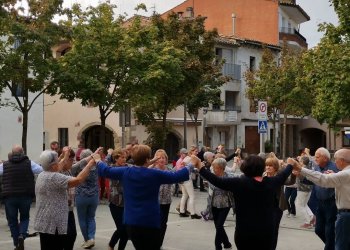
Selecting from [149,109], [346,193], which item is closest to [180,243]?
[346,193]

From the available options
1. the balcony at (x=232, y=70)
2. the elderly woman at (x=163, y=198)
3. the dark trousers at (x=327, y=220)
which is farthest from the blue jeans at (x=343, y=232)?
the balcony at (x=232, y=70)


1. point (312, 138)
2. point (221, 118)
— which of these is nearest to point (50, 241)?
point (221, 118)

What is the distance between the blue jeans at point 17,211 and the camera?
10.4 meters

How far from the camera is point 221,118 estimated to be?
43438 millimetres

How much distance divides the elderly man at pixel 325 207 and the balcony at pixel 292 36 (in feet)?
137

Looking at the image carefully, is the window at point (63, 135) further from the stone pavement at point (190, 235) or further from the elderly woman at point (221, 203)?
the elderly woman at point (221, 203)

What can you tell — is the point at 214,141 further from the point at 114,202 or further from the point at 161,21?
the point at 114,202

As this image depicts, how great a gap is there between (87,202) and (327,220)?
4135mm

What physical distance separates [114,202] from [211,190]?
2020 millimetres

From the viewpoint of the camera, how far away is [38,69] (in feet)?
59.1

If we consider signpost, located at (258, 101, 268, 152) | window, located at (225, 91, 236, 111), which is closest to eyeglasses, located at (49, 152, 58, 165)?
signpost, located at (258, 101, 268, 152)

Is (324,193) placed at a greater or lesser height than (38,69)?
lesser

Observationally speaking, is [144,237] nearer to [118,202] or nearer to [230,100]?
[118,202]

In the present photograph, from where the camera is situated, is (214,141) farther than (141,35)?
Yes
